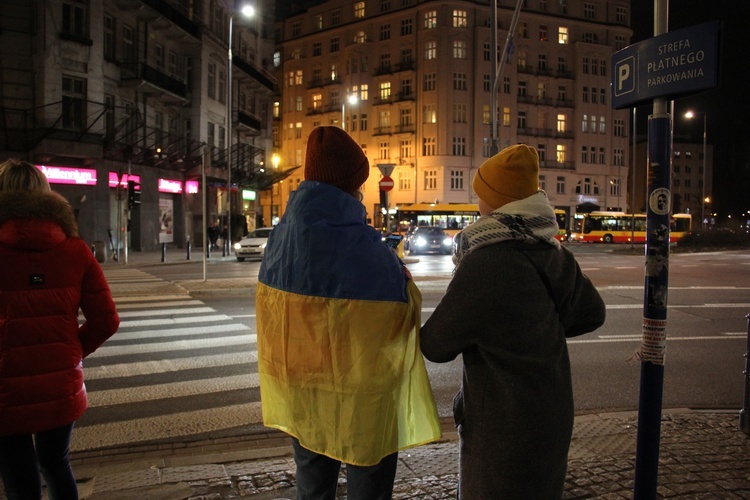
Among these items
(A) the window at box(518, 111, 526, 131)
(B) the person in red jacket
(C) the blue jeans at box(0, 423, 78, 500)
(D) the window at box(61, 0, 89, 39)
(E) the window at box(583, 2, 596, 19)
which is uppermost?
(E) the window at box(583, 2, 596, 19)

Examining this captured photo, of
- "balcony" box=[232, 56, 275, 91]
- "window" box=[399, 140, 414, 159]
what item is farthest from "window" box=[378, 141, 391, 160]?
"balcony" box=[232, 56, 275, 91]

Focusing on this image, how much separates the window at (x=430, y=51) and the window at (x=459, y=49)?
199 centimetres

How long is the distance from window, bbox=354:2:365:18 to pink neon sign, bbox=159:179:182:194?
37101 millimetres

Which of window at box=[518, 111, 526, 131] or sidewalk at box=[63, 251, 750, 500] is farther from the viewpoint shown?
window at box=[518, 111, 526, 131]

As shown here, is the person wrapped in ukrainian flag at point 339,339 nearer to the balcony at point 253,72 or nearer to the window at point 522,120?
the balcony at point 253,72

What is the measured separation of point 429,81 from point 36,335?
200 feet

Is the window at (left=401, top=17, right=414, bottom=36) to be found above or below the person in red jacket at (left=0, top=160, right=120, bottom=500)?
above

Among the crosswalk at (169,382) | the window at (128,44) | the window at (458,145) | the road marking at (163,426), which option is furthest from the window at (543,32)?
the road marking at (163,426)

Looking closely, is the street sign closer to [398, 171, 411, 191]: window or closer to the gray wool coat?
the gray wool coat

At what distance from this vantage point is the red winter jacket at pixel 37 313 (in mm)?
2615

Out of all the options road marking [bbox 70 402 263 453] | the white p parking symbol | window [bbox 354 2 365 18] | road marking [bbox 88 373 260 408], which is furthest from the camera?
window [bbox 354 2 365 18]

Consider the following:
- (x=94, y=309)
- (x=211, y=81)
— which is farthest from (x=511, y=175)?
(x=211, y=81)

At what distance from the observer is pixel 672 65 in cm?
328

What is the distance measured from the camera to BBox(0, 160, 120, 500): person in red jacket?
262cm
